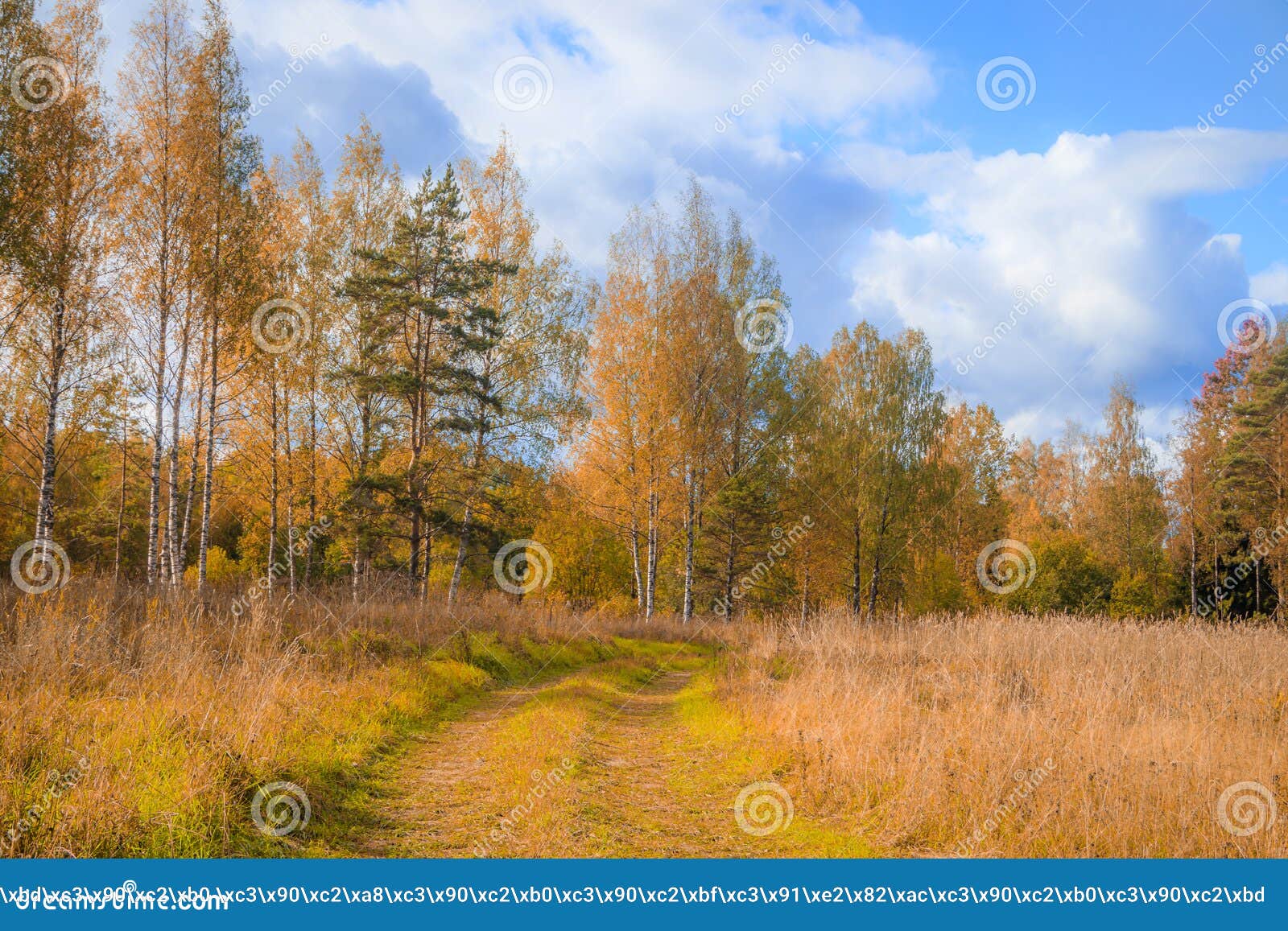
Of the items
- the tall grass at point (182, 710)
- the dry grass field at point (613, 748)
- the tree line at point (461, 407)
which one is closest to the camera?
the tall grass at point (182, 710)

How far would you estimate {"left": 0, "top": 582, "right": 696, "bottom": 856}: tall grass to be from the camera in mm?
4180

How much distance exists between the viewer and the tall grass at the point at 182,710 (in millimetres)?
4180

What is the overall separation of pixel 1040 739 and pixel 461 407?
1662cm

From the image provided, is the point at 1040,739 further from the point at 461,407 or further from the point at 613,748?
the point at 461,407

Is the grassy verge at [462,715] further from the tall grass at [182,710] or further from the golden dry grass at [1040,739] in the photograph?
the golden dry grass at [1040,739]

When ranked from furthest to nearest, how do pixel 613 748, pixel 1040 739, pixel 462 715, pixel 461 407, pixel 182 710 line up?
pixel 461 407, pixel 462 715, pixel 613 748, pixel 1040 739, pixel 182 710

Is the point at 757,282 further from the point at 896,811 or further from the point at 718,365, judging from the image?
the point at 896,811

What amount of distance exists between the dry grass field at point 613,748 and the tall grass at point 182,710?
0.03 m

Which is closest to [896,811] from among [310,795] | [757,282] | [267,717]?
[310,795]

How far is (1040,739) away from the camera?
20.0 ft

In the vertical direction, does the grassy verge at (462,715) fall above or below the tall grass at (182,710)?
below

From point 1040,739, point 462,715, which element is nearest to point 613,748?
point 462,715

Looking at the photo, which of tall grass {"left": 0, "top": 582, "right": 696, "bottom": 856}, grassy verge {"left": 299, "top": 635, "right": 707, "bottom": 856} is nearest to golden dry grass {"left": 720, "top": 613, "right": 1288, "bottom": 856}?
grassy verge {"left": 299, "top": 635, "right": 707, "bottom": 856}

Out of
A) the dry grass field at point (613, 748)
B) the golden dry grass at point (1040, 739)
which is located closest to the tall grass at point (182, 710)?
the dry grass field at point (613, 748)
